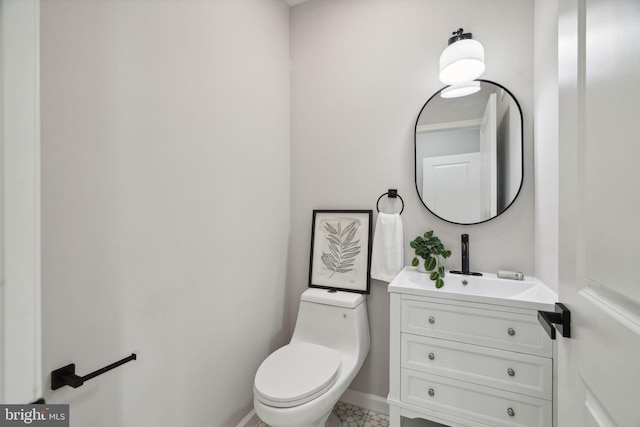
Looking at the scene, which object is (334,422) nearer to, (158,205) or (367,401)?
(367,401)

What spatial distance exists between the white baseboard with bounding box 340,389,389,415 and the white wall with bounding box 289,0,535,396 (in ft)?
0.11

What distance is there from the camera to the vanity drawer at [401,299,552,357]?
1.23 metres

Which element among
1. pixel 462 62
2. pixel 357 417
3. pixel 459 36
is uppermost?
pixel 459 36

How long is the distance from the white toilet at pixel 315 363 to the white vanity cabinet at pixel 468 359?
0.29 m

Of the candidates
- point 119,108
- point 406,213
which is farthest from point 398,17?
point 119,108

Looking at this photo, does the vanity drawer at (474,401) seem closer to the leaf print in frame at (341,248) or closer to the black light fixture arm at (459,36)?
the leaf print in frame at (341,248)

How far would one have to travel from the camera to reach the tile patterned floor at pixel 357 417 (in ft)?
5.78

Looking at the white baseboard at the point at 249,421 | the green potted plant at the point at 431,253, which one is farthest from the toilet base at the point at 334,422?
the green potted plant at the point at 431,253

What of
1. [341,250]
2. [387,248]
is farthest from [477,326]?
[341,250]

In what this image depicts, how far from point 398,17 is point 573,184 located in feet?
5.36

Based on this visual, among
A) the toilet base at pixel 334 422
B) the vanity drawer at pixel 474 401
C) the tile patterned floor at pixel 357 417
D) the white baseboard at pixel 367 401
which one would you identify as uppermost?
the vanity drawer at pixel 474 401

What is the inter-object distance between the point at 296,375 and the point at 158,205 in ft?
3.23

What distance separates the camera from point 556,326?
744mm

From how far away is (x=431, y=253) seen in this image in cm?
167
